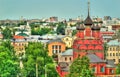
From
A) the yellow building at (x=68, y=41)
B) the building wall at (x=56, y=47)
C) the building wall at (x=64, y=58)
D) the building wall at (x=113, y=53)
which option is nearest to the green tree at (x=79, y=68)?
the building wall at (x=64, y=58)

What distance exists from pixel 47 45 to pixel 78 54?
29599mm

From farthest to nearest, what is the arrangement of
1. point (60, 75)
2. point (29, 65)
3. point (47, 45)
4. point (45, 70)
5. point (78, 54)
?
point (47, 45) → point (78, 54) → point (60, 75) → point (29, 65) → point (45, 70)

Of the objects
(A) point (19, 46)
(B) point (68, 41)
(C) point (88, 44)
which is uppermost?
(C) point (88, 44)

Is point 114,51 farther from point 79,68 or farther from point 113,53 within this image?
point 79,68

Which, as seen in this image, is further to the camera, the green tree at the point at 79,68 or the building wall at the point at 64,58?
the building wall at the point at 64,58

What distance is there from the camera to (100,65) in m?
75.4

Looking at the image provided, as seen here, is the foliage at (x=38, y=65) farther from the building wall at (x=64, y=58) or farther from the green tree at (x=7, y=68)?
the building wall at (x=64, y=58)

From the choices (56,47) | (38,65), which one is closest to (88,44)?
(38,65)

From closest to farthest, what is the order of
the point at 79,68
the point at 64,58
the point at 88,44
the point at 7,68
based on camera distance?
the point at 79,68
the point at 7,68
the point at 88,44
the point at 64,58

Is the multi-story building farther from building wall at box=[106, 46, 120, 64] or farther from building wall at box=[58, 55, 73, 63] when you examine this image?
Answer: building wall at box=[58, 55, 73, 63]

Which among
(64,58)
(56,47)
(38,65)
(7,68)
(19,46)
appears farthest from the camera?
(19,46)

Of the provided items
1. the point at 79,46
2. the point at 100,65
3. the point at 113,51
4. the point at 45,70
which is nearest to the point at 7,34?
the point at 113,51

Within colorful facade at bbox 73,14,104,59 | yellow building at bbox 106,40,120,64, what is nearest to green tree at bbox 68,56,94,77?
colorful facade at bbox 73,14,104,59

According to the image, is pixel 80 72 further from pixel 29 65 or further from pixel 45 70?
pixel 29 65
